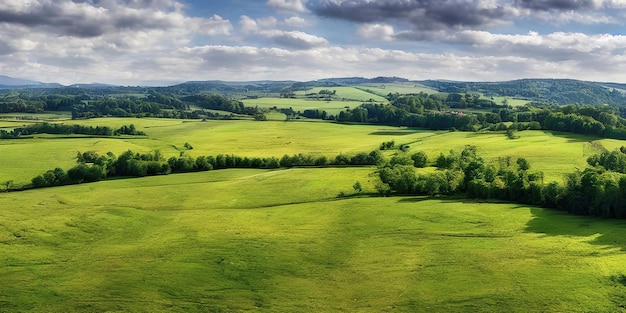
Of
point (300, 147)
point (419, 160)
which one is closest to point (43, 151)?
point (300, 147)

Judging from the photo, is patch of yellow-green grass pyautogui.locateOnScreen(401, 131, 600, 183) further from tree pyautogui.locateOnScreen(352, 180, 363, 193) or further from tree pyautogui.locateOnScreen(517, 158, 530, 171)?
tree pyautogui.locateOnScreen(352, 180, 363, 193)

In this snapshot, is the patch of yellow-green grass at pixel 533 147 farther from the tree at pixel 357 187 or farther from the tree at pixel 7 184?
the tree at pixel 7 184

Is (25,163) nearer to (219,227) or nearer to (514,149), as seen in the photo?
(219,227)

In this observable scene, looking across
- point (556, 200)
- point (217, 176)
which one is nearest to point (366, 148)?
point (217, 176)

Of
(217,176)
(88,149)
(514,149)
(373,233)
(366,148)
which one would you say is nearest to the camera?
(373,233)

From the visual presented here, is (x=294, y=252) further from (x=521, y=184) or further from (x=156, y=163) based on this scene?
(x=156, y=163)

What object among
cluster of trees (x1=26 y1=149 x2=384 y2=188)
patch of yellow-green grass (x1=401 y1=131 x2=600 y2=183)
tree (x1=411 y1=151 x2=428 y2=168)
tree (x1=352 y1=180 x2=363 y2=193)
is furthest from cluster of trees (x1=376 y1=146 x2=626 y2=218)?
cluster of trees (x1=26 y1=149 x2=384 y2=188)
